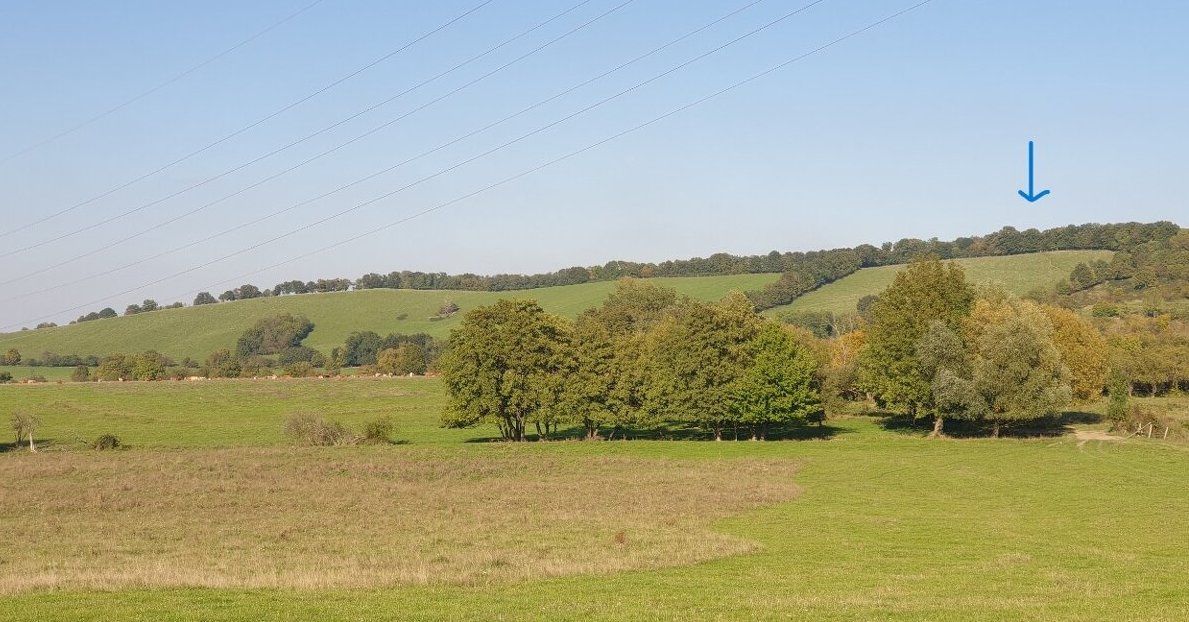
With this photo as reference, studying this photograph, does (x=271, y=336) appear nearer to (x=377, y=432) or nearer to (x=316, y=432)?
(x=316, y=432)

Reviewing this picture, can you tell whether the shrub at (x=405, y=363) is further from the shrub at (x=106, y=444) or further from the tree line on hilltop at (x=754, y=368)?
the shrub at (x=106, y=444)

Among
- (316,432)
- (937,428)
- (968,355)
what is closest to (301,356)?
(316,432)

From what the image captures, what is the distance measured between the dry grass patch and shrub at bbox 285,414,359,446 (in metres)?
9.40

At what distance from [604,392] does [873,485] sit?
35563 millimetres

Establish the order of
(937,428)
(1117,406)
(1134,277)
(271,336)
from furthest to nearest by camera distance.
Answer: (271,336)
(1134,277)
(937,428)
(1117,406)

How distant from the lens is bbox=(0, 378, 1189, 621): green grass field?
23.0 metres

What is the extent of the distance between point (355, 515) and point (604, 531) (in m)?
11.8

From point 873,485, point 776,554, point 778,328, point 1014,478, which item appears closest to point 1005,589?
point 776,554

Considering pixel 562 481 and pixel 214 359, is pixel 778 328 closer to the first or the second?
pixel 562 481

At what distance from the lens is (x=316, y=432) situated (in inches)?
3327

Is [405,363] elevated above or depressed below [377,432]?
above

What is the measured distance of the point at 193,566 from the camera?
1161 inches

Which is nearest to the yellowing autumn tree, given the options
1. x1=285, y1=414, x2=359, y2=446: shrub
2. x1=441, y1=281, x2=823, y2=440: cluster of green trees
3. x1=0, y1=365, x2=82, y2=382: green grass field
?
x1=441, y1=281, x2=823, y2=440: cluster of green trees

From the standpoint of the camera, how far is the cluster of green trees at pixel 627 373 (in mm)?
83500
